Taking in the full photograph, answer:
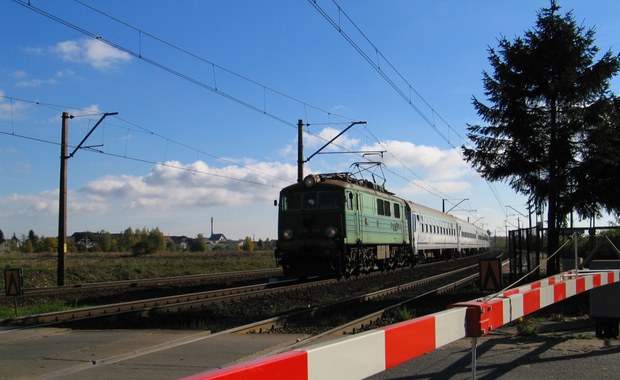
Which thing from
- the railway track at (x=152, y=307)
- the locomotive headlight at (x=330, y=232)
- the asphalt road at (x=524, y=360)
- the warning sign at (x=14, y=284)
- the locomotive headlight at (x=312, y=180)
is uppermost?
the locomotive headlight at (x=312, y=180)

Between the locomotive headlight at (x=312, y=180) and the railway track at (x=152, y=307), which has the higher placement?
the locomotive headlight at (x=312, y=180)

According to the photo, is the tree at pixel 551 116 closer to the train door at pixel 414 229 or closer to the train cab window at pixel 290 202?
the train cab window at pixel 290 202

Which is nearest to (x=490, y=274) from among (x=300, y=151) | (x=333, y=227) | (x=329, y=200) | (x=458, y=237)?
(x=333, y=227)

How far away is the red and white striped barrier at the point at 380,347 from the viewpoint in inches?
94.3

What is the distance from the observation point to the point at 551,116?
52.0ft

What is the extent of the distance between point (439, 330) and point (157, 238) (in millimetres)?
104000

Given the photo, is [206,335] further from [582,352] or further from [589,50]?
[589,50]

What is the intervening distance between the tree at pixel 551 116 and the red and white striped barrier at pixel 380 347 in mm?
12142

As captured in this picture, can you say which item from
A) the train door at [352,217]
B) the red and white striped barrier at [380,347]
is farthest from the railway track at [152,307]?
the red and white striped barrier at [380,347]

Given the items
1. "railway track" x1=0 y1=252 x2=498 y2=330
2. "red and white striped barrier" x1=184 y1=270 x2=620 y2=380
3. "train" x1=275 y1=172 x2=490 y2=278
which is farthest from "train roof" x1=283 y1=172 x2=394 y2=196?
"red and white striped barrier" x1=184 y1=270 x2=620 y2=380

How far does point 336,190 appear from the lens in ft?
A: 70.5

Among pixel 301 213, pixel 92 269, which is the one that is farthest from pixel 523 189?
pixel 92 269

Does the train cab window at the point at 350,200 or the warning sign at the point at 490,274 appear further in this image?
the train cab window at the point at 350,200

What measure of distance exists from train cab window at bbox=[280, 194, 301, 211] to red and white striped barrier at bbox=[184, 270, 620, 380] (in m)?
17.8
